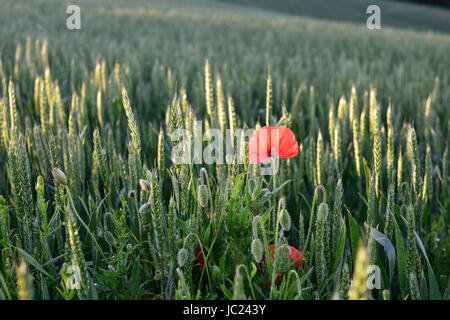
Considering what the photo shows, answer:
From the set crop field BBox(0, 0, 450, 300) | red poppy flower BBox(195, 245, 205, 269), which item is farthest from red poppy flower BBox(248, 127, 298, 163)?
red poppy flower BBox(195, 245, 205, 269)

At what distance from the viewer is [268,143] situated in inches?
29.1

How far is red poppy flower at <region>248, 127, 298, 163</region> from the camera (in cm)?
72

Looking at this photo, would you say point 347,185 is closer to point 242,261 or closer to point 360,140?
point 360,140

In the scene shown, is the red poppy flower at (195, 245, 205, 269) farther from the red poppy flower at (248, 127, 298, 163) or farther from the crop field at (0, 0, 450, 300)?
the red poppy flower at (248, 127, 298, 163)

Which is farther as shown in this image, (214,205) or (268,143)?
(214,205)

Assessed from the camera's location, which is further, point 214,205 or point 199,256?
point 214,205

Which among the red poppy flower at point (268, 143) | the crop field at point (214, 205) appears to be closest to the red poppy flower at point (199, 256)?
the crop field at point (214, 205)

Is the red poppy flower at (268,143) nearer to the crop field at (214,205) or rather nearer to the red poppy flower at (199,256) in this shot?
the crop field at (214,205)

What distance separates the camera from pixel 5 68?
8.05 ft

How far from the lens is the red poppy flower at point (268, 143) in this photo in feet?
2.38

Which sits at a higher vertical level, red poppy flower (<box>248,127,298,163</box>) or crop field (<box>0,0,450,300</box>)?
red poppy flower (<box>248,127,298,163</box>)

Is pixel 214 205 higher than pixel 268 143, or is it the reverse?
pixel 268 143

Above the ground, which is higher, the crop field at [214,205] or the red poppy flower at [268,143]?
the red poppy flower at [268,143]
